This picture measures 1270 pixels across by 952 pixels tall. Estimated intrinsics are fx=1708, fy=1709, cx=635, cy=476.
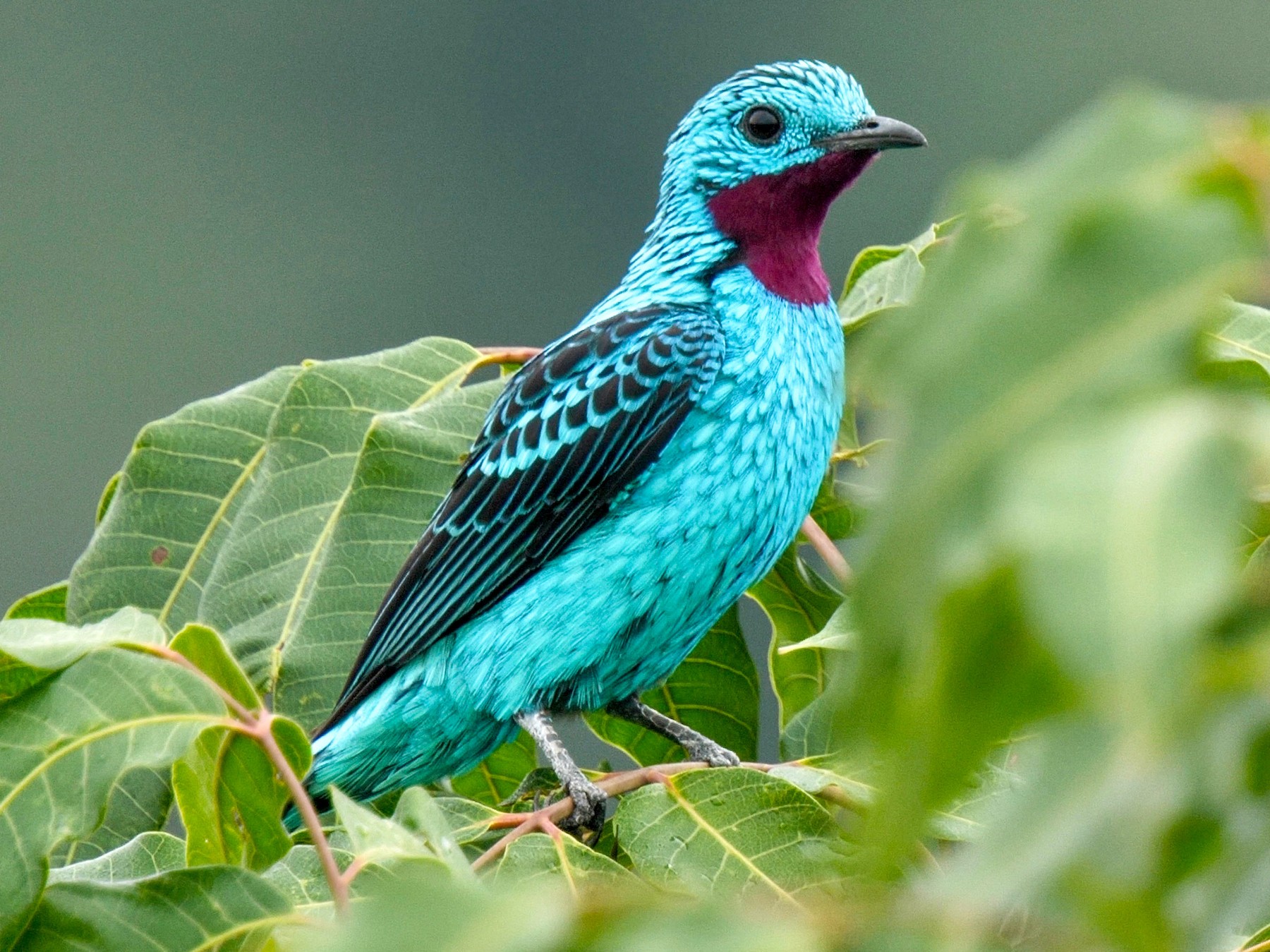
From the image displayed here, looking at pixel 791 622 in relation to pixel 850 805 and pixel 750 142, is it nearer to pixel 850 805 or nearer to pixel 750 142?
pixel 850 805

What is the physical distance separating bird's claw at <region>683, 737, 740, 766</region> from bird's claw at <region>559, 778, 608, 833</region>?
0.26 meters

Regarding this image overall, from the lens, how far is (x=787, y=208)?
401 cm

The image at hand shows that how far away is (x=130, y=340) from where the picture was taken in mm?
20906

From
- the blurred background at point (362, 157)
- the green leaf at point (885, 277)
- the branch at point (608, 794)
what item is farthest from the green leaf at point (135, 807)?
the blurred background at point (362, 157)

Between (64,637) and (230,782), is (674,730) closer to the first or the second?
(230,782)

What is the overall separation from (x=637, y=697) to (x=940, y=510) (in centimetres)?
276

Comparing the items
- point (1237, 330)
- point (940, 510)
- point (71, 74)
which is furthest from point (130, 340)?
point (940, 510)

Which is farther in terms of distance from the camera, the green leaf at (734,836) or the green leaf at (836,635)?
the green leaf at (836,635)

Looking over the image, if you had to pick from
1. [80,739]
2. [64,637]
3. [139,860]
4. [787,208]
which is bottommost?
[139,860]

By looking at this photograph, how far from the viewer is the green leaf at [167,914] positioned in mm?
1875

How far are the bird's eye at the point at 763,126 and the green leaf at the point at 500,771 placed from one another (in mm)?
1543

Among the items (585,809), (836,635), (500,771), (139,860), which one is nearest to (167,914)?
(139,860)

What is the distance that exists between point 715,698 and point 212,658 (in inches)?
57.9

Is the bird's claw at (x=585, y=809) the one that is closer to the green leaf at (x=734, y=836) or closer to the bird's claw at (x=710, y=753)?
the bird's claw at (x=710, y=753)
